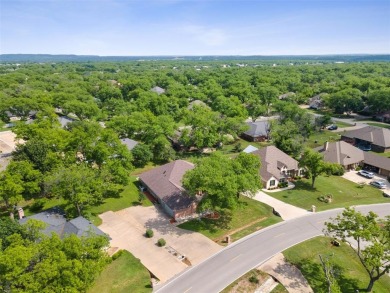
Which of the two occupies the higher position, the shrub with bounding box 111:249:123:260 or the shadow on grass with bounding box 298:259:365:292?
the shrub with bounding box 111:249:123:260

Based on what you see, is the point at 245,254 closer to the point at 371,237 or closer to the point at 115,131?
the point at 371,237

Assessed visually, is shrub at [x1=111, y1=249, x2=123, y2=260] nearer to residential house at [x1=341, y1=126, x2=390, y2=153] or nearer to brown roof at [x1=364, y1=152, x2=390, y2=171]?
brown roof at [x1=364, y1=152, x2=390, y2=171]

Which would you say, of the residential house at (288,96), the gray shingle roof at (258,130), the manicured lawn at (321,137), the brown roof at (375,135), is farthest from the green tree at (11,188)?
the residential house at (288,96)

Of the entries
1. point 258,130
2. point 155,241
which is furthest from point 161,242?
point 258,130

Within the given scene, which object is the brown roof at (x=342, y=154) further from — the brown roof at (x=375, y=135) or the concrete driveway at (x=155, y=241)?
the concrete driveway at (x=155, y=241)

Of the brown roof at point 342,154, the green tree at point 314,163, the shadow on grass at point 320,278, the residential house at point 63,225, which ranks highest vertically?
the green tree at point 314,163


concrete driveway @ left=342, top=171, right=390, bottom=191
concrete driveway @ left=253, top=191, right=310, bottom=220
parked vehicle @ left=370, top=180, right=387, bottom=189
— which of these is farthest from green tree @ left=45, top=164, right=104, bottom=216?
parked vehicle @ left=370, top=180, right=387, bottom=189

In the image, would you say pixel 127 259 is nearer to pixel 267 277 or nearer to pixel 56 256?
pixel 56 256
